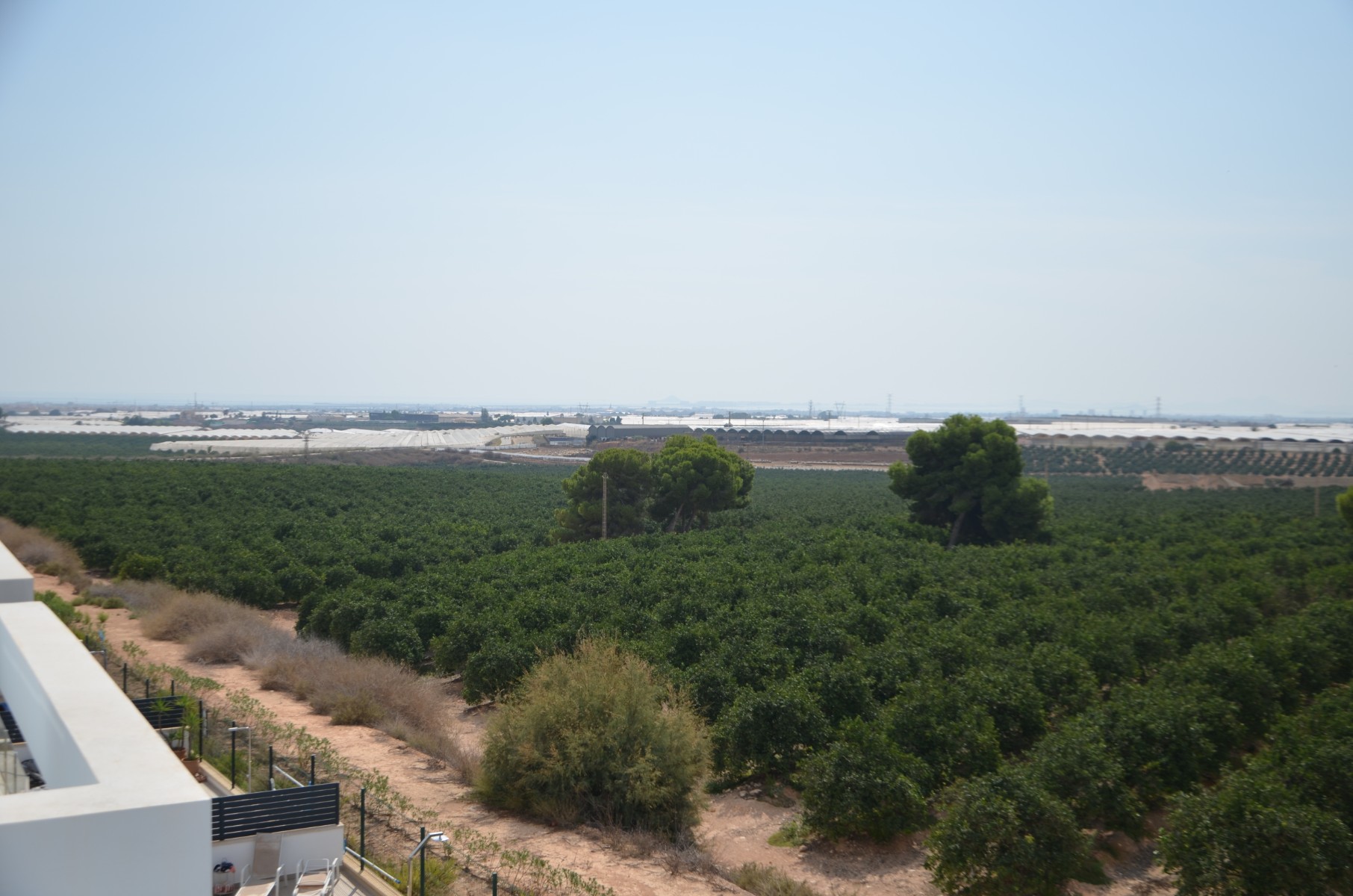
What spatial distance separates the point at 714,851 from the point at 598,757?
74.0 inches

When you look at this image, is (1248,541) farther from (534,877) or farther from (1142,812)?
(534,877)

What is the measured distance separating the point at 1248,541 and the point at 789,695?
25907mm

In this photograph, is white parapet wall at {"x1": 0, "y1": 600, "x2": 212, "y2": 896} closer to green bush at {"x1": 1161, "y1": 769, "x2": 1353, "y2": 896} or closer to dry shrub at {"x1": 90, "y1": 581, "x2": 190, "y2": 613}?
green bush at {"x1": 1161, "y1": 769, "x2": 1353, "y2": 896}

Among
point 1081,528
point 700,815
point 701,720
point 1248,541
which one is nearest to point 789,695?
point 701,720

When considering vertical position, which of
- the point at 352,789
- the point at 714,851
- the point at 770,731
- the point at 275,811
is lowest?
the point at 714,851

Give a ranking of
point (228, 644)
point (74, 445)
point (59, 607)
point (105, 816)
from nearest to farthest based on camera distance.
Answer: point (105, 816), point (228, 644), point (59, 607), point (74, 445)

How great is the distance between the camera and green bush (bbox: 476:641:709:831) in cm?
1220

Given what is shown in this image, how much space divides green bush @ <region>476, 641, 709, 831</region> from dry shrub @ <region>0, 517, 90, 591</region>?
2247cm

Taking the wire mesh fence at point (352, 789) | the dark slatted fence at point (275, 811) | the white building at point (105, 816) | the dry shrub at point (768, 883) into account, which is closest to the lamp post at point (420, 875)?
the wire mesh fence at point (352, 789)

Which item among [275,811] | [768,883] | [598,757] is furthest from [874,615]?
[275,811]

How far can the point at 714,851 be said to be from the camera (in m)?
12.1

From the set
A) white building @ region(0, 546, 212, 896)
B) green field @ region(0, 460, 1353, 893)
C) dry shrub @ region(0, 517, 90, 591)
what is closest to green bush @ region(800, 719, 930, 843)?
green field @ region(0, 460, 1353, 893)

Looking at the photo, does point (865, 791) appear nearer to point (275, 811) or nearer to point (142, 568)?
point (275, 811)

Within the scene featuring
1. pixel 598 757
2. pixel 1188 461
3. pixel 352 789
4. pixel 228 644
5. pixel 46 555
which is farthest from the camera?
pixel 1188 461
